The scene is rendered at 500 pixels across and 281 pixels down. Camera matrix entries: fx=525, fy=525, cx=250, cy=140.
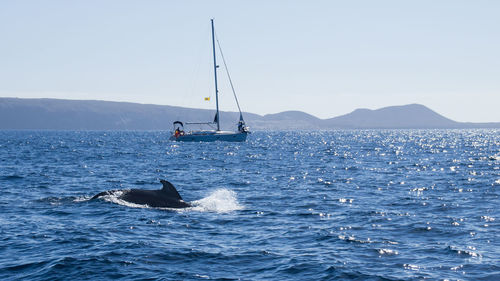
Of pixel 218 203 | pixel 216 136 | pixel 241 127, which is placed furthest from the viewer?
pixel 241 127

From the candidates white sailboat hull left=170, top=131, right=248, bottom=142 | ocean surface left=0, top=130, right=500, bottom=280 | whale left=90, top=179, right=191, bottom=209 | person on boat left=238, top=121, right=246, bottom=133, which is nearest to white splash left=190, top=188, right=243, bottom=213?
ocean surface left=0, top=130, right=500, bottom=280

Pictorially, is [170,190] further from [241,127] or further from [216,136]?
[241,127]

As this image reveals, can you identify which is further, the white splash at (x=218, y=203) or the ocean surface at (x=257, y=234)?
the white splash at (x=218, y=203)

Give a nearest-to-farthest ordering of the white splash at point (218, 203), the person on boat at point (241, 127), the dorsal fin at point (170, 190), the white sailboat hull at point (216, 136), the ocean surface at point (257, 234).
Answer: the ocean surface at point (257, 234) < the white splash at point (218, 203) < the dorsal fin at point (170, 190) < the white sailboat hull at point (216, 136) < the person on boat at point (241, 127)

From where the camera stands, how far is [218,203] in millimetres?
24250

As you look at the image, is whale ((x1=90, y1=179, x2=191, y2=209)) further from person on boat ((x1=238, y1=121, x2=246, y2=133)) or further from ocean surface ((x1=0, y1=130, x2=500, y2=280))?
person on boat ((x1=238, y1=121, x2=246, y2=133))

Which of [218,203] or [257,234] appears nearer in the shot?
[257,234]

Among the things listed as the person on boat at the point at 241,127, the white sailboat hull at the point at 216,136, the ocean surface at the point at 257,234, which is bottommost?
the ocean surface at the point at 257,234

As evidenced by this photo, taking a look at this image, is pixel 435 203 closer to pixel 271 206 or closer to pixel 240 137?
pixel 271 206

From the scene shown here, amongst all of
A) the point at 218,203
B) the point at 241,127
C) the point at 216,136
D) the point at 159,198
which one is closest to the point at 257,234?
the point at 159,198

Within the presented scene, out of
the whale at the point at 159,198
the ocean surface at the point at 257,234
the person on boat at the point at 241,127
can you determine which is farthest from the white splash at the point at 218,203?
the person on boat at the point at 241,127

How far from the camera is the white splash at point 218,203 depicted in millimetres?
Answer: 22484

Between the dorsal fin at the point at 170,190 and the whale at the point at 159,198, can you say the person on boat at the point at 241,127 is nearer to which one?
the whale at the point at 159,198

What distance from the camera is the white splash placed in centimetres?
2248
